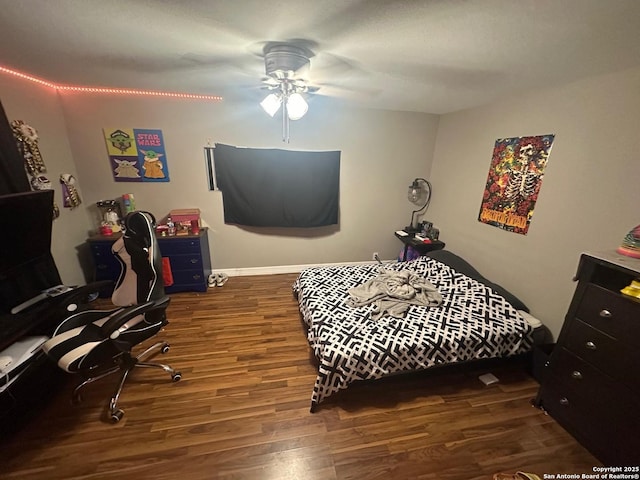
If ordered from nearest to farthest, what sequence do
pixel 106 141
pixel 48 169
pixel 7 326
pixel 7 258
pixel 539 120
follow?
1. pixel 7 326
2. pixel 7 258
3. pixel 539 120
4. pixel 48 169
5. pixel 106 141

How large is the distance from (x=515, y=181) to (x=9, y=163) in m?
4.35

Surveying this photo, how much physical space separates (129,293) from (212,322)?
835mm

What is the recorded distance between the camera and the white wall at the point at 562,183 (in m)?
1.68

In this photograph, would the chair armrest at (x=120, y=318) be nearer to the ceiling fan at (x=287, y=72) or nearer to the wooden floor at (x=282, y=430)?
the wooden floor at (x=282, y=430)

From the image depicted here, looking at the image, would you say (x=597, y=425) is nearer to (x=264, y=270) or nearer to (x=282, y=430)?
(x=282, y=430)

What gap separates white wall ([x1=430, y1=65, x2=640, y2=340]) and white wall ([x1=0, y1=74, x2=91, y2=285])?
14.9ft

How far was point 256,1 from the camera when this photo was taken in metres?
1.10

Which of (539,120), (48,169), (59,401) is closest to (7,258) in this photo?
(59,401)

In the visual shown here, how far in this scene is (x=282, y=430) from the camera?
1568 mm

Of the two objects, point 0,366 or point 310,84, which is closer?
point 0,366

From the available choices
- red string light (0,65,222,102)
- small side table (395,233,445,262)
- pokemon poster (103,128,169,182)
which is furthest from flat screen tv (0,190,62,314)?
small side table (395,233,445,262)

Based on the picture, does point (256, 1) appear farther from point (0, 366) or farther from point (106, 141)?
point (106, 141)

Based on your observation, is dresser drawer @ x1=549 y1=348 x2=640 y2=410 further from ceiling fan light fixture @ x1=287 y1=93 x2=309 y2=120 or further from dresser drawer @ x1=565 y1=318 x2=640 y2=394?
ceiling fan light fixture @ x1=287 y1=93 x2=309 y2=120

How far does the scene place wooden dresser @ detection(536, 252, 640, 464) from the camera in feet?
4.20
